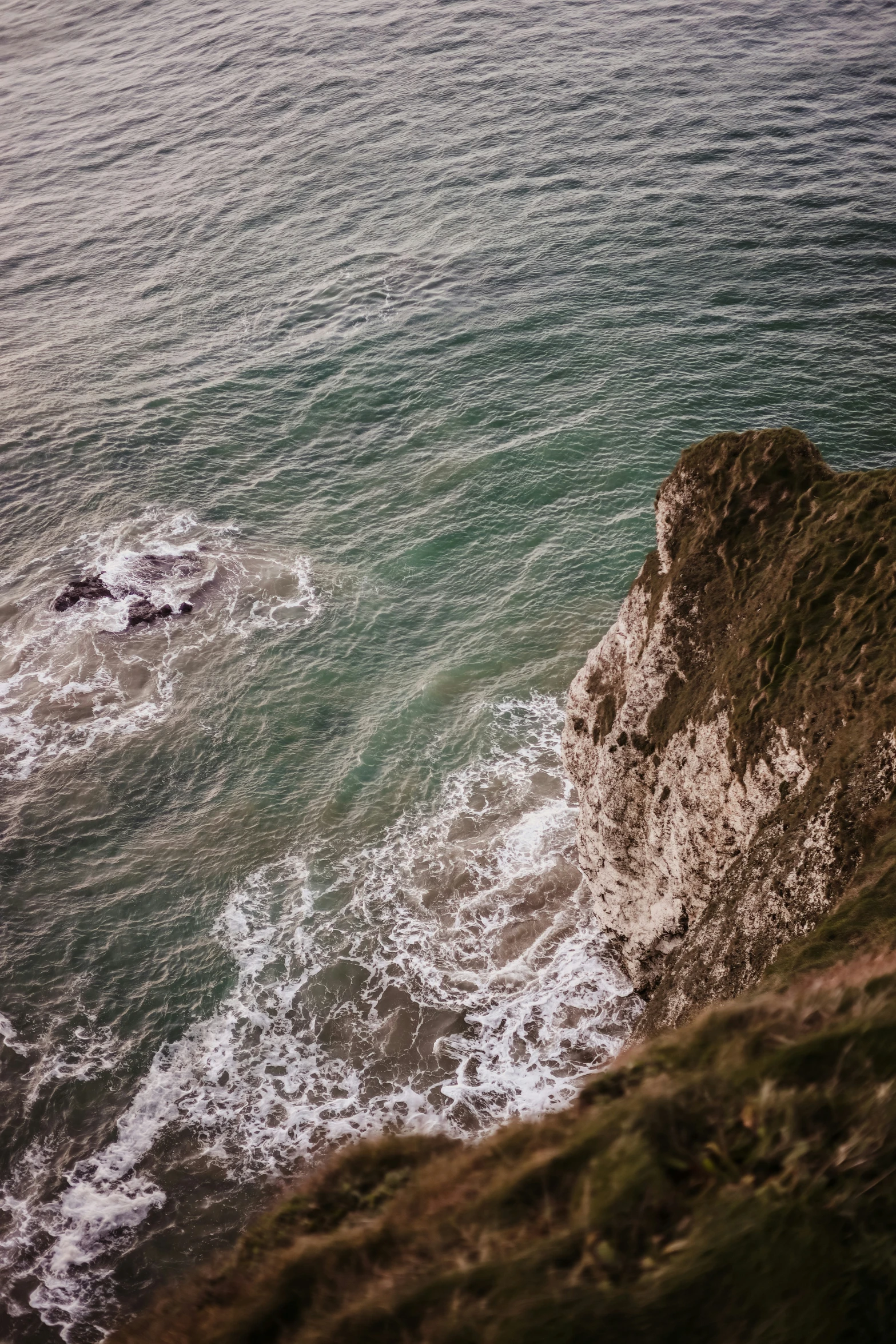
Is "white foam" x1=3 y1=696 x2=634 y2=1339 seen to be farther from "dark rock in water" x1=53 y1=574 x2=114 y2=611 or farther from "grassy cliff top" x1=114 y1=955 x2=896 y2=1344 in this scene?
"dark rock in water" x1=53 y1=574 x2=114 y2=611

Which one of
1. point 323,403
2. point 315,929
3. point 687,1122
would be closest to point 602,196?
point 323,403

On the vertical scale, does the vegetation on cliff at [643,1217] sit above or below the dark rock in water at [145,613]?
above

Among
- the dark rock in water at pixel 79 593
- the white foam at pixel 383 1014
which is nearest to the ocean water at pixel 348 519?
the white foam at pixel 383 1014

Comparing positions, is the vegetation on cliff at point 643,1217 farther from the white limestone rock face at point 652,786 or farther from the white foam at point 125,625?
the white foam at point 125,625

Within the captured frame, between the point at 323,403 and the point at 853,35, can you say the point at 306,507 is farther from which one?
the point at 853,35

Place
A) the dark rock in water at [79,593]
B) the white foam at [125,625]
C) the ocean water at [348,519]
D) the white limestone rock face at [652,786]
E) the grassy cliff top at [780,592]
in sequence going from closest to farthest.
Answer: the grassy cliff top at [780,592] < the white limestone rock face at [652,786] < the ocean water at [348,519] < the white foam at [125,625] < the dark rock in water at [79,593]

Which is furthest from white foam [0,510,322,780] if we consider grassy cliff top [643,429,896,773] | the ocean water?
grassy cliff top [643,429,896,773]

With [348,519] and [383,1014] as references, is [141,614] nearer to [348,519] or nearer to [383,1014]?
[348,519]
